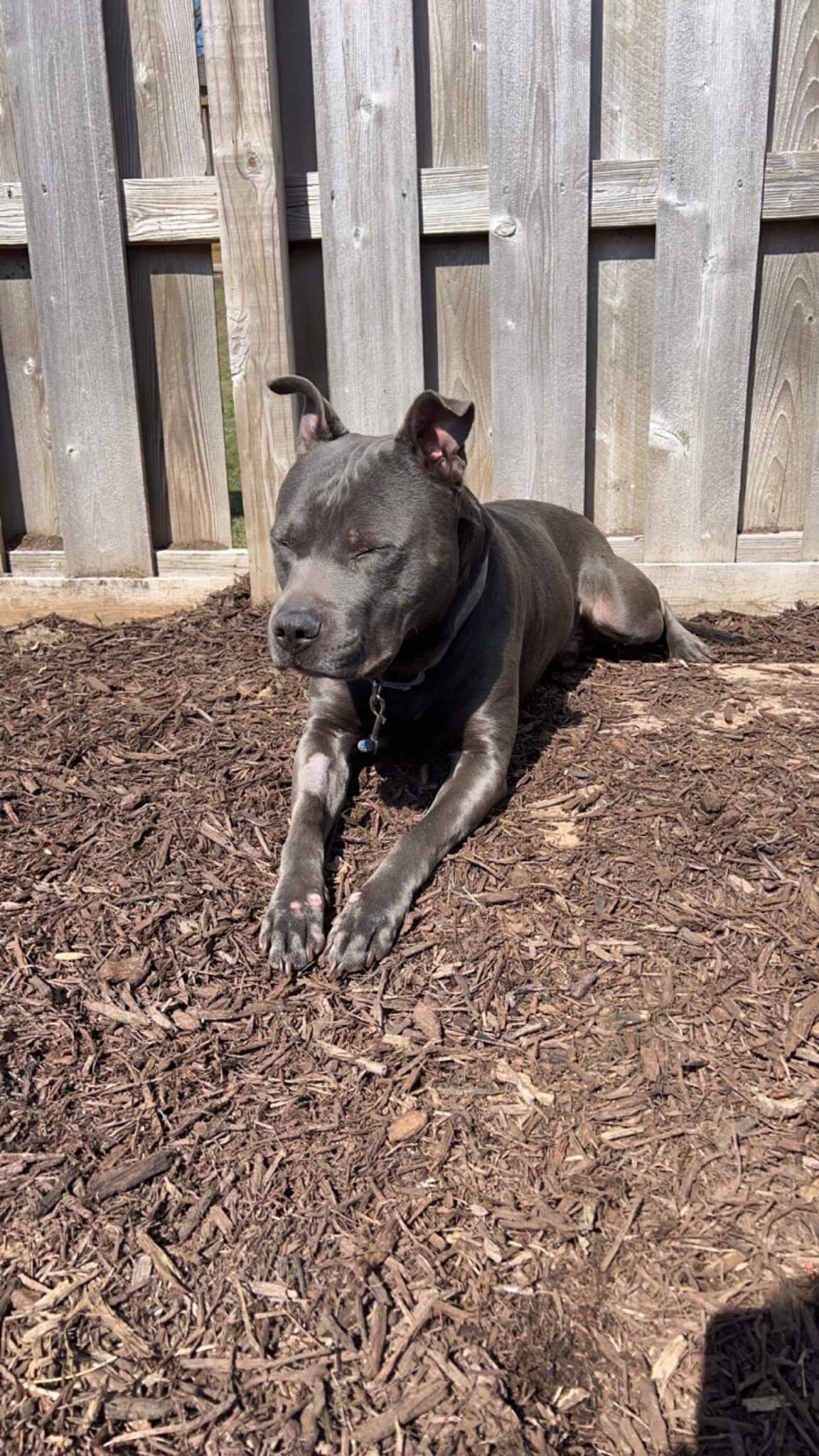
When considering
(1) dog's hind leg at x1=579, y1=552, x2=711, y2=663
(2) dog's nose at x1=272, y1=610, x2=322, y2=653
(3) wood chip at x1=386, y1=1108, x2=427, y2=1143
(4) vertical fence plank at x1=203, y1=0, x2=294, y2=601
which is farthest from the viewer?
(1) dog's hind leg at x1=579, y1=552, x2=711, y2=663

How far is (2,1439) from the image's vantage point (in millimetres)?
1755

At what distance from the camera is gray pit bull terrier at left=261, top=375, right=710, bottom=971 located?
3.09m

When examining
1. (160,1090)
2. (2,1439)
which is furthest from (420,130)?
(2,1439)

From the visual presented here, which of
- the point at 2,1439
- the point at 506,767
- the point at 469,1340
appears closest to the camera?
the point at 2,1439

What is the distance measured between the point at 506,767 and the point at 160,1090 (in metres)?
1.68

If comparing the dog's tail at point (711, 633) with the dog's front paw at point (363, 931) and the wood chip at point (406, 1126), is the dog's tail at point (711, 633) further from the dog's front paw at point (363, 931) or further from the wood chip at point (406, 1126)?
the wood chip at point (406, 1126)

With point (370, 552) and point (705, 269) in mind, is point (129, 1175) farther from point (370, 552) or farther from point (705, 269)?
point (705, 269)

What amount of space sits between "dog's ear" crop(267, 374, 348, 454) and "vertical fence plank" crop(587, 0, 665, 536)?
1863 millimetres

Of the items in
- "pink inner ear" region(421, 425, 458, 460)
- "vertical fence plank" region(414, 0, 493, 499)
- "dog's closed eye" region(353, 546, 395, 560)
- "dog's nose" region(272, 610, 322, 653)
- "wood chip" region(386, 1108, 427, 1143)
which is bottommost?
"wood chip" region(386, 1108, 427, 1143)

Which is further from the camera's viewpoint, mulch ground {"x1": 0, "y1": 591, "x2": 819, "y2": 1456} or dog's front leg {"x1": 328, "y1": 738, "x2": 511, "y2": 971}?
dog's front leg {"x1": 328, "y1": 738, "x2": 511, "y2": 971}

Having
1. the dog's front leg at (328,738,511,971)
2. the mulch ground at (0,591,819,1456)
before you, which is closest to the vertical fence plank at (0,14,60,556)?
the mulch ground at (0,591,819,1456)

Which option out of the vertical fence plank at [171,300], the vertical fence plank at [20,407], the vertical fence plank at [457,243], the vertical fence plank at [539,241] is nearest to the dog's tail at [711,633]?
the vertical fence plank at [539,241]

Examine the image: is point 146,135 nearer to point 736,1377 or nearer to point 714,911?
point 714,911

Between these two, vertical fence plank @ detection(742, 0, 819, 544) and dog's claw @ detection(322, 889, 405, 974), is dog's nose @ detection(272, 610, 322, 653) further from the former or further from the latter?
vertical fence plank @ detection(742, 0, 819, 544)
